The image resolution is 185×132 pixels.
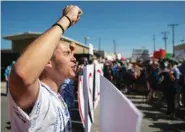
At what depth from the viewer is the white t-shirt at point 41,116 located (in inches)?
61.9

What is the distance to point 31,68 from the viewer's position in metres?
1.43

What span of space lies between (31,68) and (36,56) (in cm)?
6

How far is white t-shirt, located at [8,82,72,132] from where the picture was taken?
157 centimetres

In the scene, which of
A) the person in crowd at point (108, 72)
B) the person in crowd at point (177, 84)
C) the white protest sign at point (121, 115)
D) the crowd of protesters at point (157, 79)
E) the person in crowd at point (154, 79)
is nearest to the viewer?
the white protest sign at point (121, 115)

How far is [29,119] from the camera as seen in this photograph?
1563 mm

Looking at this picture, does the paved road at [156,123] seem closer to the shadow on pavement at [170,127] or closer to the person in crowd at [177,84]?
the shadow on pavement at [170,127]

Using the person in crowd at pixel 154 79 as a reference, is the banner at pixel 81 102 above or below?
below

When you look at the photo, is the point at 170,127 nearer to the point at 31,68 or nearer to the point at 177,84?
the point at 177,84

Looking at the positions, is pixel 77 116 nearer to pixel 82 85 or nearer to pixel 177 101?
pixel 82 85

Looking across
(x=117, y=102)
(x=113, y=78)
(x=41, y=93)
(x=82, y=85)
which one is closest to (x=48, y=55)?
(x=41, y=93)

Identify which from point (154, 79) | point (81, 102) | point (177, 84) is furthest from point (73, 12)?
point (154, 79)

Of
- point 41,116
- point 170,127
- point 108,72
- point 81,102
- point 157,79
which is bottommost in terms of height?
point 170,127

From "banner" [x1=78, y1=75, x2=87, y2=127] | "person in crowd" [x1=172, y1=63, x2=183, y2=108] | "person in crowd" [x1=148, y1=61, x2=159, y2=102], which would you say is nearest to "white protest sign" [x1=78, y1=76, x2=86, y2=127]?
"banner" [x1=78, y1=75, x2=87, y2=127]

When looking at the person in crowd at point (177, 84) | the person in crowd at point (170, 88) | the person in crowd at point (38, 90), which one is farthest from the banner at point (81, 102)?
the person in crowd at point (38, 90)
